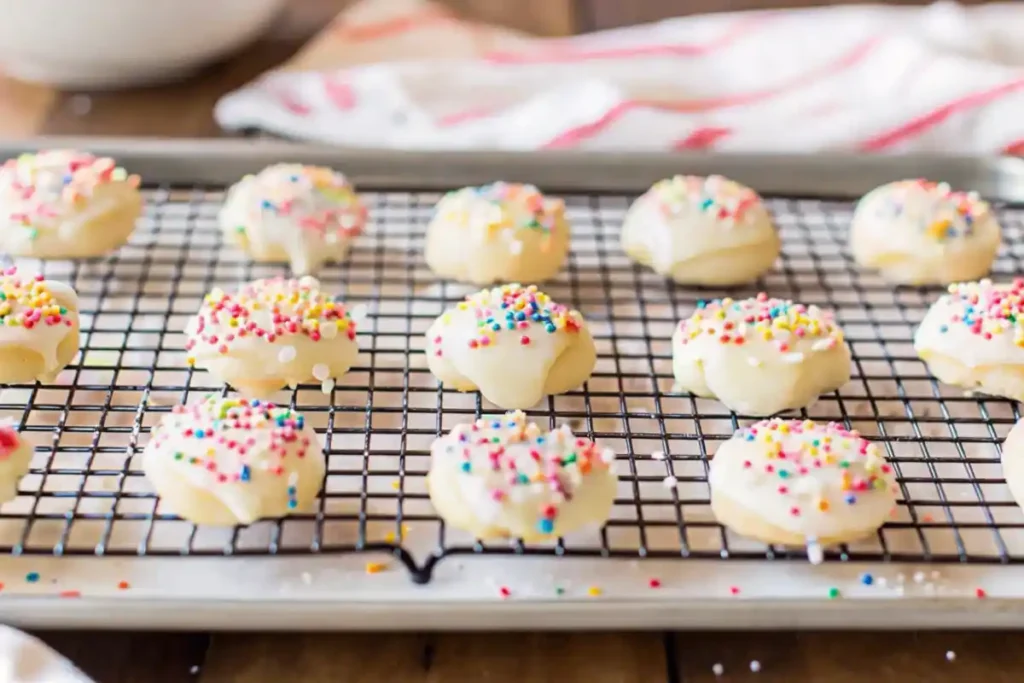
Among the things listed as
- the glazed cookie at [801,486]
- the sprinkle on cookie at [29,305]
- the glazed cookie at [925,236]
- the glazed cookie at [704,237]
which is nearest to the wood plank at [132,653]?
the sprinkle on cookie at [29,305]

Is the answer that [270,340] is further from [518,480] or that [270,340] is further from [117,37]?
[117,37]

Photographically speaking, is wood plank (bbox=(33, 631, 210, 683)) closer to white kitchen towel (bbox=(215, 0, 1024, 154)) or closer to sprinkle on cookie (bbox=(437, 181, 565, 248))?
sprinkle on cookie (bbox=(437, 181, 565, 248))

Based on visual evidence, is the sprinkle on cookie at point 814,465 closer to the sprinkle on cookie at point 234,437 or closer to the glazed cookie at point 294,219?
the sprinkle on cookie at point 234,437

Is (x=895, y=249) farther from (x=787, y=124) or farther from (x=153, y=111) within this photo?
(x=153, y=111)

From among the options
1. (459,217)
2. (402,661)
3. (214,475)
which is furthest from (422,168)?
(402,661)

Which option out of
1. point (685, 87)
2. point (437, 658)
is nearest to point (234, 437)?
point (437, 658)

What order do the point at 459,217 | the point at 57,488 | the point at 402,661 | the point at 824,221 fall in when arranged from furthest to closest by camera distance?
Answer: the point at 824,221 < the point at 459,217 < the point at 57,488 < the point at 402,661
